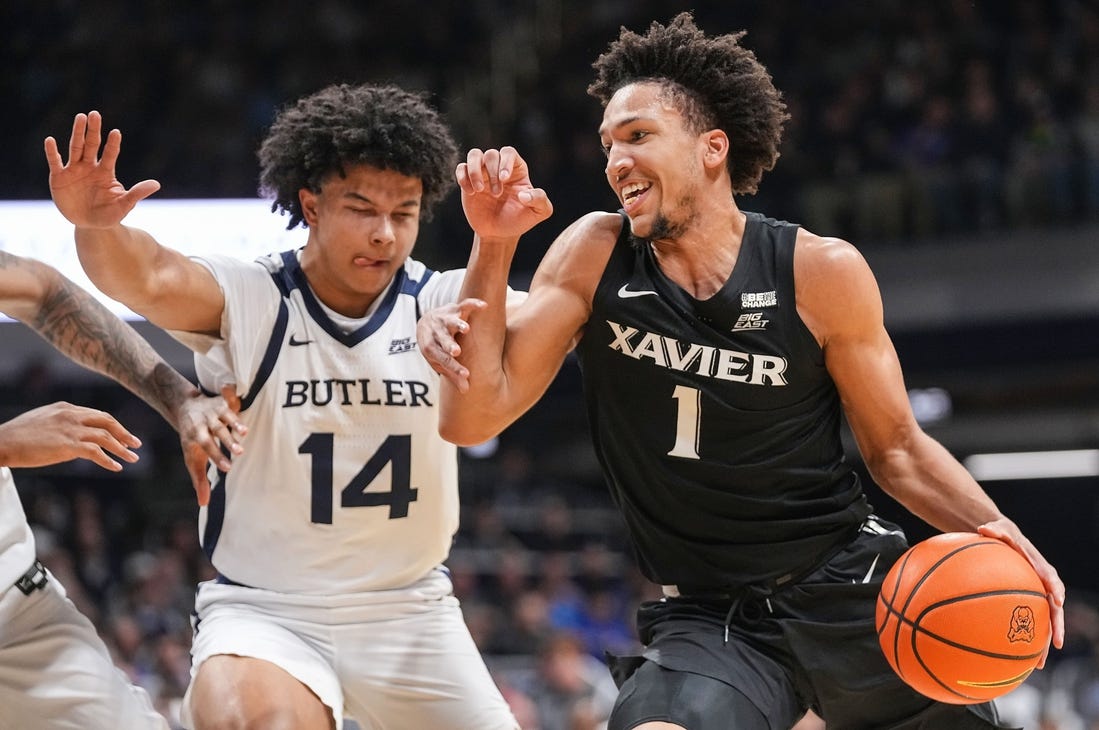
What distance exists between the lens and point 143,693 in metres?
4.17

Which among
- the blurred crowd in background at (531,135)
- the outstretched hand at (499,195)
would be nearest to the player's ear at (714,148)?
the outstretched hand at (499,195)

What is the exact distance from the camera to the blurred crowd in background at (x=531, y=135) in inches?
462

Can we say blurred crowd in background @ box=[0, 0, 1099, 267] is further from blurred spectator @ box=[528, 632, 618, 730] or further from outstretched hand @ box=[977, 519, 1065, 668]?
outstretched hand @ box=[977, 519, 1065, 668]

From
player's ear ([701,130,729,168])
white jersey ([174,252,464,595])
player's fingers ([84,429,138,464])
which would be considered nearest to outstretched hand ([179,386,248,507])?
player's fingers ([84,429,138,464])

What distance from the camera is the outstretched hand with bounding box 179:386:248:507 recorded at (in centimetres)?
375

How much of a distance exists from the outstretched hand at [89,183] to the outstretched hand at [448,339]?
34.6 inches

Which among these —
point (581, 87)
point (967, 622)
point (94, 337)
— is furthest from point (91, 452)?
point (581, 87)

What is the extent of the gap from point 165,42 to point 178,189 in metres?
3.03

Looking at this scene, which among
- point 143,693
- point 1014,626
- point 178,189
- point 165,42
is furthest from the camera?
point 165,42

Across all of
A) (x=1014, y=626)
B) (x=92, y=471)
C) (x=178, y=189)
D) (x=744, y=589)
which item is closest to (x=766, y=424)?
(x=744, y=589)

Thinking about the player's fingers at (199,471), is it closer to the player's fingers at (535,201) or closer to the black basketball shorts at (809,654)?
the player's fingers at (535,201)

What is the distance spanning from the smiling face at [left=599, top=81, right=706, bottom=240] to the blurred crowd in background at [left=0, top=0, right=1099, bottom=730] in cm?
675

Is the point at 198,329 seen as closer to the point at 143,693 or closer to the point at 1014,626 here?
the point at 143,693

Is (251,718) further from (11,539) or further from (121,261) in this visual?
(121,261)
